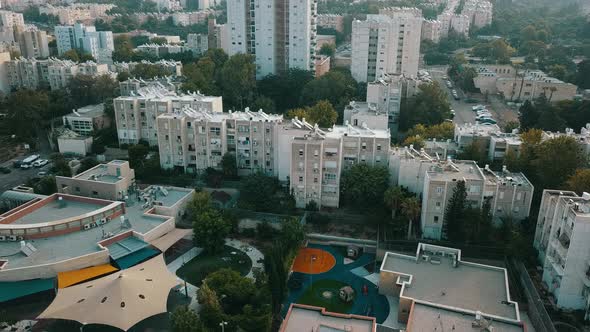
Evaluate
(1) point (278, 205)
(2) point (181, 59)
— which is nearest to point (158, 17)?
(2) point (181, 59)

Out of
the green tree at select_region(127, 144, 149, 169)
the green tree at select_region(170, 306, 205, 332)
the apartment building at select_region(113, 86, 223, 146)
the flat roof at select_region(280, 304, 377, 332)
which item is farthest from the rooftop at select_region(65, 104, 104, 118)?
the flat roof at select_region(280, 304, 377, 332)

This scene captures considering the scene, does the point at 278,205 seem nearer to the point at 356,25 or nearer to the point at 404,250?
the point at 404,250

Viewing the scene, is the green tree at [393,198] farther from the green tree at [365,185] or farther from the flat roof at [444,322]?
the flat roof at [444,322]

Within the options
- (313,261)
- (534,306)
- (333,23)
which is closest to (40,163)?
(313,261)

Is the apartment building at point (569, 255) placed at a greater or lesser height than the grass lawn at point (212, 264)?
greater

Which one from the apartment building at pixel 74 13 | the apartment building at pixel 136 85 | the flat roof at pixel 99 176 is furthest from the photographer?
Result: the apartment building at pixel 74 13

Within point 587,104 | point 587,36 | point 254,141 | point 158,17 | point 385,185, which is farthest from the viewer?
point 158,17

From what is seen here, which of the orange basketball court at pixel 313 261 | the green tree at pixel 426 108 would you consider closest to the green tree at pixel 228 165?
the orange basketball court at pixel 313 261
